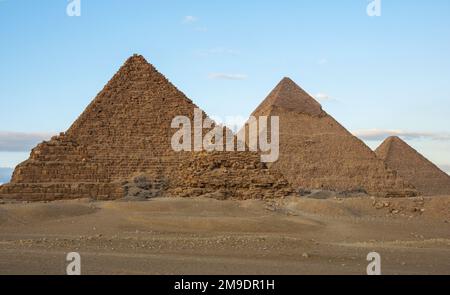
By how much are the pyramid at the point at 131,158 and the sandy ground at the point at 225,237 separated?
4039 millimetres

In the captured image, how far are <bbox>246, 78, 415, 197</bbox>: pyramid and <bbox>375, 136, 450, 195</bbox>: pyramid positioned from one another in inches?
496

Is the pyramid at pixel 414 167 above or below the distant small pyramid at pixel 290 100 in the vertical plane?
below

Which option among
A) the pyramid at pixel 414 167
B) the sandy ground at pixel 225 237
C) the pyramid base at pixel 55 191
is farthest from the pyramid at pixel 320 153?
the sandy ground at pixel 225 237

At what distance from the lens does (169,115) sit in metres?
36.3

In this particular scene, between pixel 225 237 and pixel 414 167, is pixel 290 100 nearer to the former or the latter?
pixel 414 167

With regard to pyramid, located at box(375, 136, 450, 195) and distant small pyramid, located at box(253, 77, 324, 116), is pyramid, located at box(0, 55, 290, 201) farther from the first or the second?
pyramid, located at box(375, 136, 450, 195)

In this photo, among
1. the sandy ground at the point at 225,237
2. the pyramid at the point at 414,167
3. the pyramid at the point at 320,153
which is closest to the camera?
the sandy ground at the point at 225,237

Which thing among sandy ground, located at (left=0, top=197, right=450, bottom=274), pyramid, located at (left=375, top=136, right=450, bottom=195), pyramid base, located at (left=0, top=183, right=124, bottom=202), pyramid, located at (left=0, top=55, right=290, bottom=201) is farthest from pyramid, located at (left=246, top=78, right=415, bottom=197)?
sandy ground, located at (left=0, top=197, right=450, bottom=274)

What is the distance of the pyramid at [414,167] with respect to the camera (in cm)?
7369

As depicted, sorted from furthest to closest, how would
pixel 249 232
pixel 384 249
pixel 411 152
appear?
1. pixel 411 152
2. pixel 249 232
3. pixel 384 249

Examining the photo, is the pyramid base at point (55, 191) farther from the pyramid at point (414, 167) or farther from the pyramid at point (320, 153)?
the pyramid at point (414, 167)
